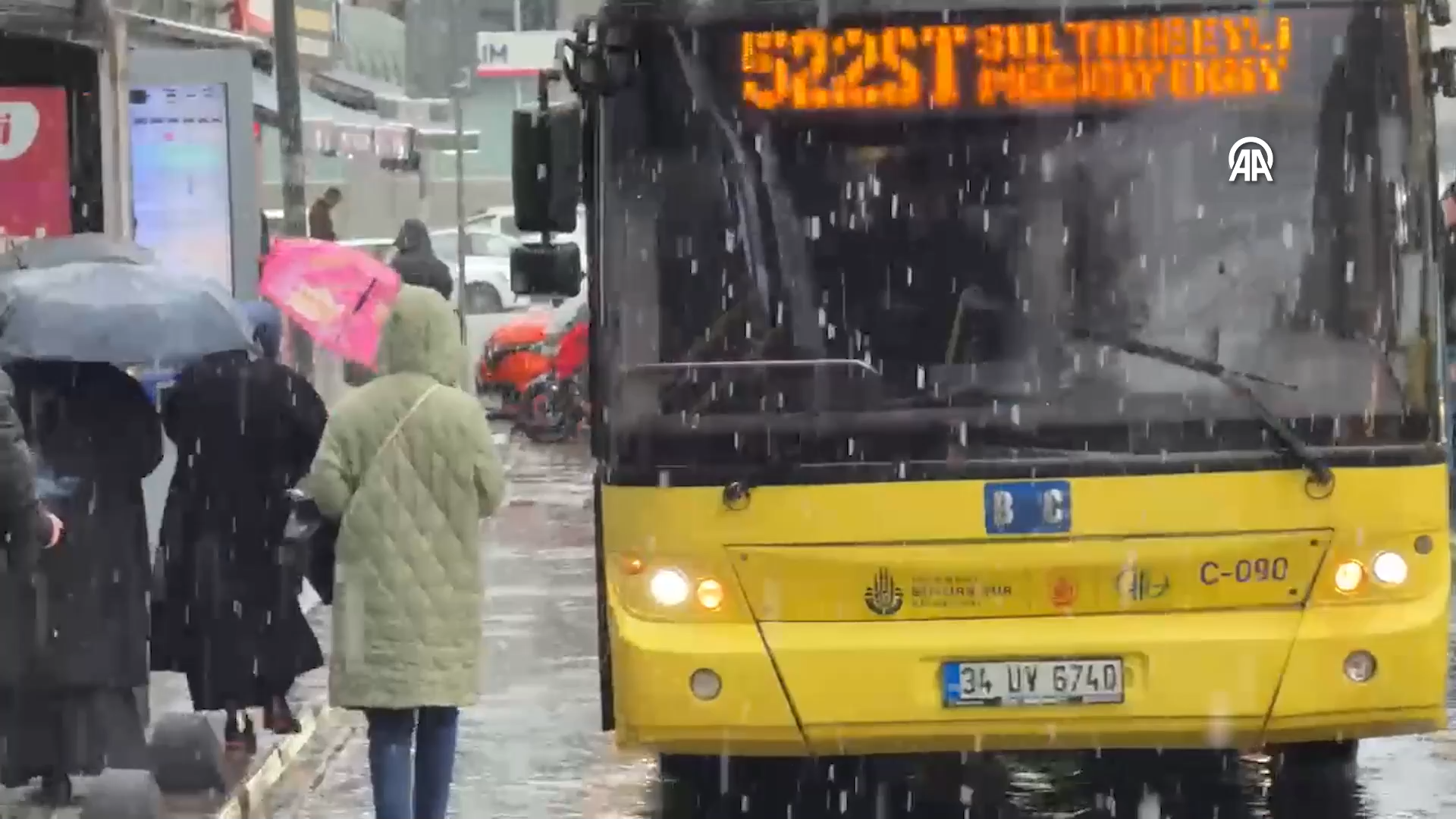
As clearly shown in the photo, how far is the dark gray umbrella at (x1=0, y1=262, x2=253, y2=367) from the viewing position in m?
8.58

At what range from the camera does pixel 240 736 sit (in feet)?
35.4

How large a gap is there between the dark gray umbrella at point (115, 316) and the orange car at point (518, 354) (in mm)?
19009

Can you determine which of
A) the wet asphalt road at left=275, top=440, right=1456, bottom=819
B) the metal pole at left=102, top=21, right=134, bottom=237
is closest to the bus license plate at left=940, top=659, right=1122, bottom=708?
the wet asphalt road at left=275, top=440, right=1456, bottom=819

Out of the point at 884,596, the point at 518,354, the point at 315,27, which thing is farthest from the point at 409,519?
the point at 315,27

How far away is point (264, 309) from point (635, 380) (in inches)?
121

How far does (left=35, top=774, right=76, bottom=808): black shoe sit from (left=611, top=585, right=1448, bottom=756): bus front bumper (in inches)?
77.8

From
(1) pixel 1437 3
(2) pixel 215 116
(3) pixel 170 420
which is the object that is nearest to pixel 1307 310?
(1) pixel 1437 3

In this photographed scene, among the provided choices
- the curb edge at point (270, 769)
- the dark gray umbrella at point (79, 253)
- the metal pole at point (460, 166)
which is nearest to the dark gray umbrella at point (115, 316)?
the dark gray umbrella at point (79, 253)

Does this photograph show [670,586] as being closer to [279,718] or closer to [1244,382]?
[1244,382]

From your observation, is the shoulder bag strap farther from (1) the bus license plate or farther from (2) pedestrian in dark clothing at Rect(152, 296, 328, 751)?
(2) pedestrian in dark clothing at Rect(152, 296, 328, 751)

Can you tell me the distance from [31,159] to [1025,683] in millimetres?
7638

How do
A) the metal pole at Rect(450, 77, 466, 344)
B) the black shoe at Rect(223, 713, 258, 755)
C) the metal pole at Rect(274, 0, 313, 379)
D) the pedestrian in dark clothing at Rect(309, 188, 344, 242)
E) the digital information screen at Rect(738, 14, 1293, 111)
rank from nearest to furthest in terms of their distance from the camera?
the digital information screen at Rect(738, 14, 1293, 111) → the black shoe at Rect(223, 713, 258, 755) → the metal pole at Rect(274, 0, 313, 379) → the pedestrian in dark clothing at Rect(309, 188, 344, 242) → the metal pole at Rect(450, 77, 466, 344)

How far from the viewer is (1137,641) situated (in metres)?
8.32

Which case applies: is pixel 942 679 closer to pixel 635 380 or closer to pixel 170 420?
pixel 635 380
